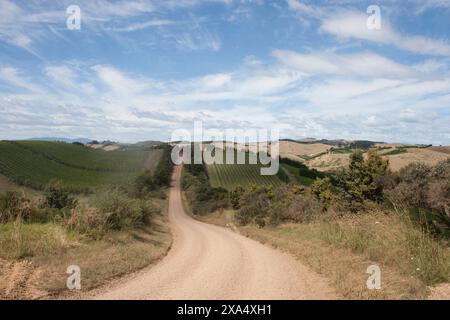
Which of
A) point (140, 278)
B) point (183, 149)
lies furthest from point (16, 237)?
point (183, 149)

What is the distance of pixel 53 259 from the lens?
368 inches

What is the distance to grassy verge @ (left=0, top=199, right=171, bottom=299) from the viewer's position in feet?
23.9

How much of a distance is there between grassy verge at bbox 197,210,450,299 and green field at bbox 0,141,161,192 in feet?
185

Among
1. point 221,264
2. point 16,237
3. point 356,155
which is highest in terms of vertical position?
point 356,155

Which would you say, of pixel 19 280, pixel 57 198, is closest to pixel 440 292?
pixel 19 280

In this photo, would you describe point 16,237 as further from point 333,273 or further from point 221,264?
point 333,273

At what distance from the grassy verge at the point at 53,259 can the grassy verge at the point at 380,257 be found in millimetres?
5104

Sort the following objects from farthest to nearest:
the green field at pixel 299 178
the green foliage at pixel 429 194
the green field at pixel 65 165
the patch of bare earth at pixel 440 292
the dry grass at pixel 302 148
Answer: the dry grass at pixel 302 148, the green field at pixel 299 178, the green field at pixel 65 165, the green foliage at pixel 429 194, the patch of bare earth at pixel 440 292

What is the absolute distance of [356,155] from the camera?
1984 inches

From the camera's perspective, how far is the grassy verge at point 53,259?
23.9 ft

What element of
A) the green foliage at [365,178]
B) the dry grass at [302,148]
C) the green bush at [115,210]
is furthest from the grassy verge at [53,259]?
the dry grass at [302,148]

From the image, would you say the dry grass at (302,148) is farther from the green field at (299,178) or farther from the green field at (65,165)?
the green field at (65,165)
